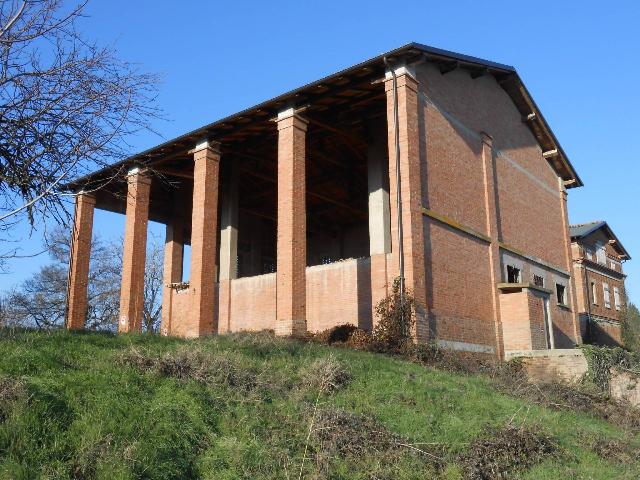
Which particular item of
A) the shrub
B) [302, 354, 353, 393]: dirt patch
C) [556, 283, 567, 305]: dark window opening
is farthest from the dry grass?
[556, 283, 567, 305]: dark window opening

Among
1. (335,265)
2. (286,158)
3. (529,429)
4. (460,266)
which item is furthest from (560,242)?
(529,429)

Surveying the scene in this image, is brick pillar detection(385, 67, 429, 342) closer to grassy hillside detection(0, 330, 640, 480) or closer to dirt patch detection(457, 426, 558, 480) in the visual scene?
grassy hillside detection(0, 330, 640, 480)

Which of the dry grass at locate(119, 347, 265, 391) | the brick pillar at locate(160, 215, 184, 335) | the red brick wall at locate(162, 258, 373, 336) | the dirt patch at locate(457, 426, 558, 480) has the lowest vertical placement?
the dirt patch at locate(457, 426, 558, 480)

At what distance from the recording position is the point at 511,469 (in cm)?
872

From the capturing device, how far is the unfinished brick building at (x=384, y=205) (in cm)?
1814

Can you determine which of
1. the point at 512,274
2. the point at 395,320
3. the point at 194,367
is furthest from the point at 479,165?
the point at 194,367

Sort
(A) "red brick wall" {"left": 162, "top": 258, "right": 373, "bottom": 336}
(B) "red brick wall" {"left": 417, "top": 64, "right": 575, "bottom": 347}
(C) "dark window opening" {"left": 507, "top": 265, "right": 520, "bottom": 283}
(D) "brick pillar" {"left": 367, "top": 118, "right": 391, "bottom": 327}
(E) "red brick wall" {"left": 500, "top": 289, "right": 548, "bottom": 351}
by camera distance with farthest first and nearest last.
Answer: (C) "dark window opening" {"left": 507, "top": 265, "right": 520, "bottom": 283}
(E) "red brick wall" {"left": 500, "top": 289, "right": 548, "bottom": 351}
(A) "red brick wall" {"left": 162, "top": 258, "right": 373, "bottom": 336}
(B) "red brick wall" {"left": 417, "top": 64, "right": 575, "bottom": 347}
(D) "brick pillar" {"left": 367, "top": 118, "right": 391, "bottom": 327}

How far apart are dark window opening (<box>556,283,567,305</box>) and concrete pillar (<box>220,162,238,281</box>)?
538 inches

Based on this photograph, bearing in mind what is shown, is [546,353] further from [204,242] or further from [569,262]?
[204,242]

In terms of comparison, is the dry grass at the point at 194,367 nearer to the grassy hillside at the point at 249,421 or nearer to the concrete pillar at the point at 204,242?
the grassy hillside at the point at 249,421

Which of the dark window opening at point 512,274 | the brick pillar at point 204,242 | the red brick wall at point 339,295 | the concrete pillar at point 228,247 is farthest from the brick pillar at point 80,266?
the dark window opening at point 512,274

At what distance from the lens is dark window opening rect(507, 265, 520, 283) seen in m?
22.9

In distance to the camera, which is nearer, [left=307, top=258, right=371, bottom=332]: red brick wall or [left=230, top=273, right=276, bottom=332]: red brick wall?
[left=307, top=258, right=371, bottom=332]: red brick wall

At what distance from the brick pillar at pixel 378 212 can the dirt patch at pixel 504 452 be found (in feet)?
27.3
